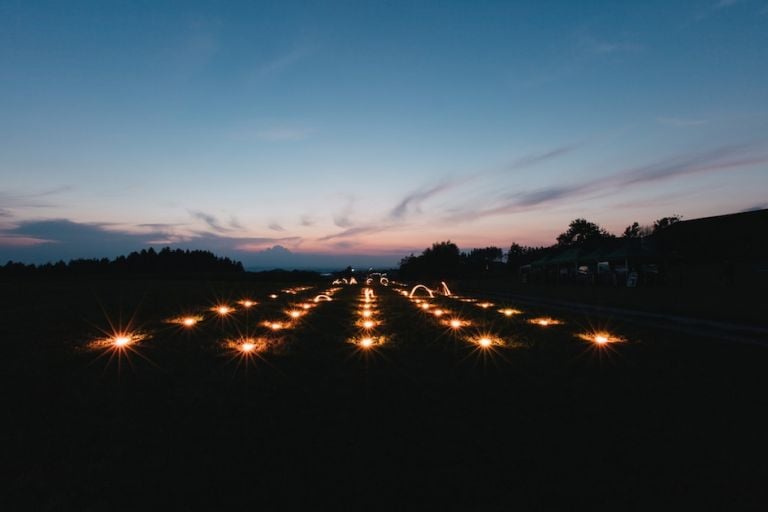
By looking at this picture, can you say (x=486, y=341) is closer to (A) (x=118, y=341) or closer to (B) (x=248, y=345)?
(B) (x=248, y=345)

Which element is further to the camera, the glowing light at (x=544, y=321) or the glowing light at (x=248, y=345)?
the glowing light at (x=544, y=321)

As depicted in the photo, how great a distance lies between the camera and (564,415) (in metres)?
4.34

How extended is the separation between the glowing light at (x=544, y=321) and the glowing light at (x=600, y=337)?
1728 mm

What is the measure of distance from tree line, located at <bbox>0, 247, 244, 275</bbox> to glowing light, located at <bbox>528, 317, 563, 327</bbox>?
188ft

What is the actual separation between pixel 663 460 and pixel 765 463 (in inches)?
32.2

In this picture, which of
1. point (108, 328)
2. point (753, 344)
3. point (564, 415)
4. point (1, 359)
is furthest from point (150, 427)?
point (753, 344)

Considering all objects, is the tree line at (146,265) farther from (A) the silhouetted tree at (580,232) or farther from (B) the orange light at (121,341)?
(A) the silhouetted tree at (580,232)

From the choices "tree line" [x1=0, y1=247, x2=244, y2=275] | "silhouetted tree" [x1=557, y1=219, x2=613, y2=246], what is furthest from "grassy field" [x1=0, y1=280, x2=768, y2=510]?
"silhouetted tree" [x1=557, y1=219, x2=613, y2=246]

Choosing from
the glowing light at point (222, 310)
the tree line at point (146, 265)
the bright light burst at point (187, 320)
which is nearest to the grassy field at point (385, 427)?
the bright light burst at point (187, 320)

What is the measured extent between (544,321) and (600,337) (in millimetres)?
3074

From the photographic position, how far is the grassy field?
289 cm

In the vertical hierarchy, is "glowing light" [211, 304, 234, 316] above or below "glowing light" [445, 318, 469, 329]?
above

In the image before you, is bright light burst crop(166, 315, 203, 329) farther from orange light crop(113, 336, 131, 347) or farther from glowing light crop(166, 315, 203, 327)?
orange light crop(113, 336, 131, 347)

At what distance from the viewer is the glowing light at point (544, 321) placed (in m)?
11.3
